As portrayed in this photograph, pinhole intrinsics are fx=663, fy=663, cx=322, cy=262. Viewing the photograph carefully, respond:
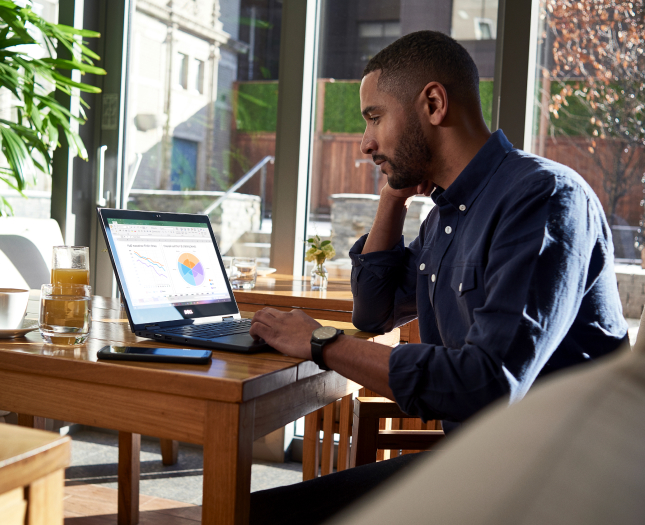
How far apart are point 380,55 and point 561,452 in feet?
4.08

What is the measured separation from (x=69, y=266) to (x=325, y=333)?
726 millimetres

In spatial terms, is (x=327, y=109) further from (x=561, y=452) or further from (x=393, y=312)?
(x=561, y=452)

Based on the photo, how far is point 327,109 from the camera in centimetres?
330

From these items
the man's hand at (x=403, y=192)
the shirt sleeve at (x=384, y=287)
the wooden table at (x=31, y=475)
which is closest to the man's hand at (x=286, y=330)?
the shirt sleeve at (x=384, y=287)

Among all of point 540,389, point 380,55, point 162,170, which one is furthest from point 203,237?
point 162,170

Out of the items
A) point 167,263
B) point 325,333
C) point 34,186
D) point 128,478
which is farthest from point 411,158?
point 34,186

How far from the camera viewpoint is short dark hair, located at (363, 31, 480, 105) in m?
1.46

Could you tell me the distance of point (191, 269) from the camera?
1.61 metres

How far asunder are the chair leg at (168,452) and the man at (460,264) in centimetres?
165

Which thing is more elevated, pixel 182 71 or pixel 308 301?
pixel 182 71

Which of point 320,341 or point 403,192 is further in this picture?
point 403,192

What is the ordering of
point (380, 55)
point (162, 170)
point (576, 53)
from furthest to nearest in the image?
point (162, 170)
point (576, 53)
point (380, 55)

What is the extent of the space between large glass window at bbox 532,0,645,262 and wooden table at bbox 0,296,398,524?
6.70ft

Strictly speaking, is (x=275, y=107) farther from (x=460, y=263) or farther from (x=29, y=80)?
(x=460, y=263)
